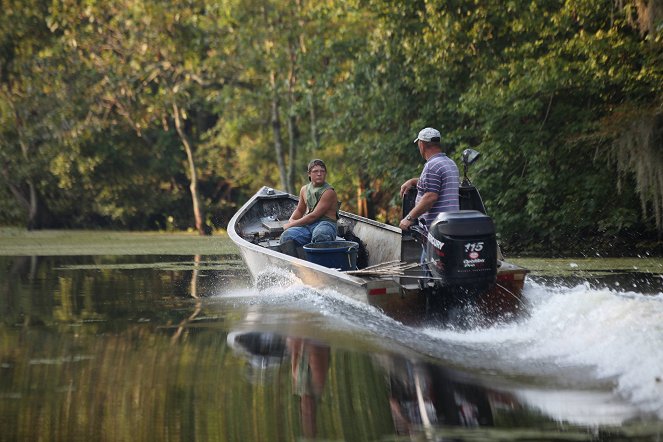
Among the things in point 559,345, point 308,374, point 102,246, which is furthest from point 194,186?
point 308,374

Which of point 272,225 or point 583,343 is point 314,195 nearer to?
point 272,225

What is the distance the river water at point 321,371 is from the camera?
6.16 m

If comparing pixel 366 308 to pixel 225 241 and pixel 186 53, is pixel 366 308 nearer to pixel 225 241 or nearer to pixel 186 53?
pixel 225 241

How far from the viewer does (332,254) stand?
490 inches

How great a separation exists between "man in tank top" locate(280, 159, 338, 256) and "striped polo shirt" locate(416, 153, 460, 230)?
245 centimetres

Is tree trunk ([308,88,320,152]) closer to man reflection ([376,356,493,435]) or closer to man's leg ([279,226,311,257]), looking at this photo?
man's leg ([279,226,311,257])

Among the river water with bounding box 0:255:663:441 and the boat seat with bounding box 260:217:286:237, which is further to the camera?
the boat seat with bounding box 260:217:286:237

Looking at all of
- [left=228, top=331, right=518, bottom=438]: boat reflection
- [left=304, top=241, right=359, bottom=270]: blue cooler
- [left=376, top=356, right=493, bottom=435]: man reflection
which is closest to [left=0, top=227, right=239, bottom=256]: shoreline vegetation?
[left=304, top=241, right=359, bottom=270]: blue cooler

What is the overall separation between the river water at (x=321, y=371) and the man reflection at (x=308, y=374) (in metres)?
0.02

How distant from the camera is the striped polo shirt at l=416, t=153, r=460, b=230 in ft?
35.3

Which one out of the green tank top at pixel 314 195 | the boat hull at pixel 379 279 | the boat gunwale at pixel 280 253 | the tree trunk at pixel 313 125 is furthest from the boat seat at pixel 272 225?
the tree trunk at pixel 313 125

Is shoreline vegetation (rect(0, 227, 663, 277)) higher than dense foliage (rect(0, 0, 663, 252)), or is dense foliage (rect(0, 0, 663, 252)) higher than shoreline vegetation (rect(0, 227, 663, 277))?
dense foliage (rect(0, 0, 663, 252))

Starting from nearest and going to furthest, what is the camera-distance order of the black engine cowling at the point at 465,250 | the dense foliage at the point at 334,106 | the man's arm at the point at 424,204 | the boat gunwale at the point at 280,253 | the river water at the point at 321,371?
1. the river water at the point at 321,371
2. the black engine cowling at the point at 465,250
3. the boat gunwale at the point at 280,253
4. the man's arm at the point at 424,204
5. the dense foliage at the point at 334,106

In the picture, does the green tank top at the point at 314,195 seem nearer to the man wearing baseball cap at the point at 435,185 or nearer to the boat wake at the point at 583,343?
the man wearing baseball cap at the point at 435,185
